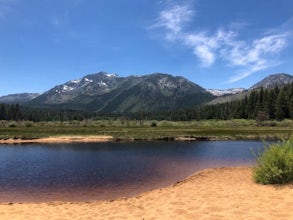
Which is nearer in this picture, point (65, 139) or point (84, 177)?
point (84, 177)

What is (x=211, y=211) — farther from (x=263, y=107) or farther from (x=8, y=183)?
(x=263, y=107)

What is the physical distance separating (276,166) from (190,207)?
6.60 m

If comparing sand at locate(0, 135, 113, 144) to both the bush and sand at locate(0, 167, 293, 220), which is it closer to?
the bush

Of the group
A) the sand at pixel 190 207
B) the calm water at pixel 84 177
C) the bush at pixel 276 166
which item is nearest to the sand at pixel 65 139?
the calm water at pixel 84 177

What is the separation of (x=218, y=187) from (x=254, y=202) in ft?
15.2

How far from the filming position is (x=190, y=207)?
1408cm

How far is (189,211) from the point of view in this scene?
1342 cm

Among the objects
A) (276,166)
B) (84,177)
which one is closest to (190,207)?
(276,166)

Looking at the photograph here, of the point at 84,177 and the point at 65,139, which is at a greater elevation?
the point at 65,139

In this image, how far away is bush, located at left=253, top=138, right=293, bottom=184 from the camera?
18.0 meters

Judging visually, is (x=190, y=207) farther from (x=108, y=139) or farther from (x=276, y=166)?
(x=108, y=139)

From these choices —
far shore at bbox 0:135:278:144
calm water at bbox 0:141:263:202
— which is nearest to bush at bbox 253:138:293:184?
calm water at bbox 0:141:263:202

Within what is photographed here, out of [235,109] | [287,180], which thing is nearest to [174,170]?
[287,180]

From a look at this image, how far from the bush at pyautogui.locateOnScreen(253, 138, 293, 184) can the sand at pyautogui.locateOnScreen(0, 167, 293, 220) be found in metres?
0.69
